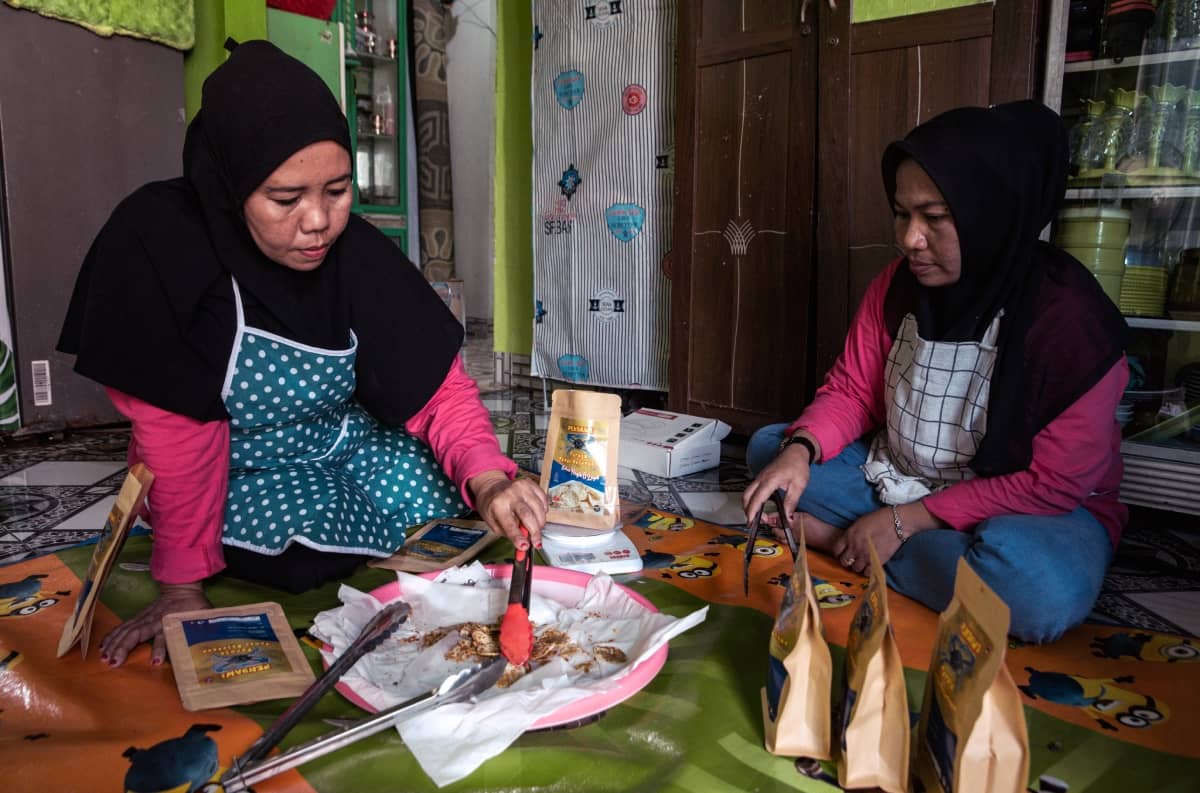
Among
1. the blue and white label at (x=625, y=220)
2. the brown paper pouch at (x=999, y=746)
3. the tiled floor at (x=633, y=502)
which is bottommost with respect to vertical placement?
the tiled floor at (x=633, y=502)

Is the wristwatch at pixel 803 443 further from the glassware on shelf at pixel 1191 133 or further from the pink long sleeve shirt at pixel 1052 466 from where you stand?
the glassware on shelf at pixel 1191 133

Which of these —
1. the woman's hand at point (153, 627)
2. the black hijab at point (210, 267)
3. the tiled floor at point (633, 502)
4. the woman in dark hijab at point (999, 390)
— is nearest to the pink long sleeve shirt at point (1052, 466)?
the woman in dark hijab at point (999, 390)

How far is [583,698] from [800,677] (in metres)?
0.23

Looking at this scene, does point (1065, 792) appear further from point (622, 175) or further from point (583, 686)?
point (622, 175)

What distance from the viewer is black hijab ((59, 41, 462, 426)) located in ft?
3.56

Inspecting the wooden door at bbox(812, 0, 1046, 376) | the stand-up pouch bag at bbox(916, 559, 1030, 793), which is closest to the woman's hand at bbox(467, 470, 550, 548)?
the stand-up pouch bag at bbox(916, 559, 1030, 793)

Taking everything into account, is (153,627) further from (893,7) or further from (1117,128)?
(1117,128)

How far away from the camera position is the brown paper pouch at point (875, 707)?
0.77 metres

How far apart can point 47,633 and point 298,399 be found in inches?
18.4

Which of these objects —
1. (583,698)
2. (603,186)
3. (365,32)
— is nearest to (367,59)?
(365,32)

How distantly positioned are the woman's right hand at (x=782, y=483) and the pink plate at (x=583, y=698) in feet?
0.80

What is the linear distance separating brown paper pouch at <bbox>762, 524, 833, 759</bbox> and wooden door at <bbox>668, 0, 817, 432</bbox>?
5.00ft

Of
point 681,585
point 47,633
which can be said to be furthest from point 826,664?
point 47,633

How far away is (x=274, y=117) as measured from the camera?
1.07m
